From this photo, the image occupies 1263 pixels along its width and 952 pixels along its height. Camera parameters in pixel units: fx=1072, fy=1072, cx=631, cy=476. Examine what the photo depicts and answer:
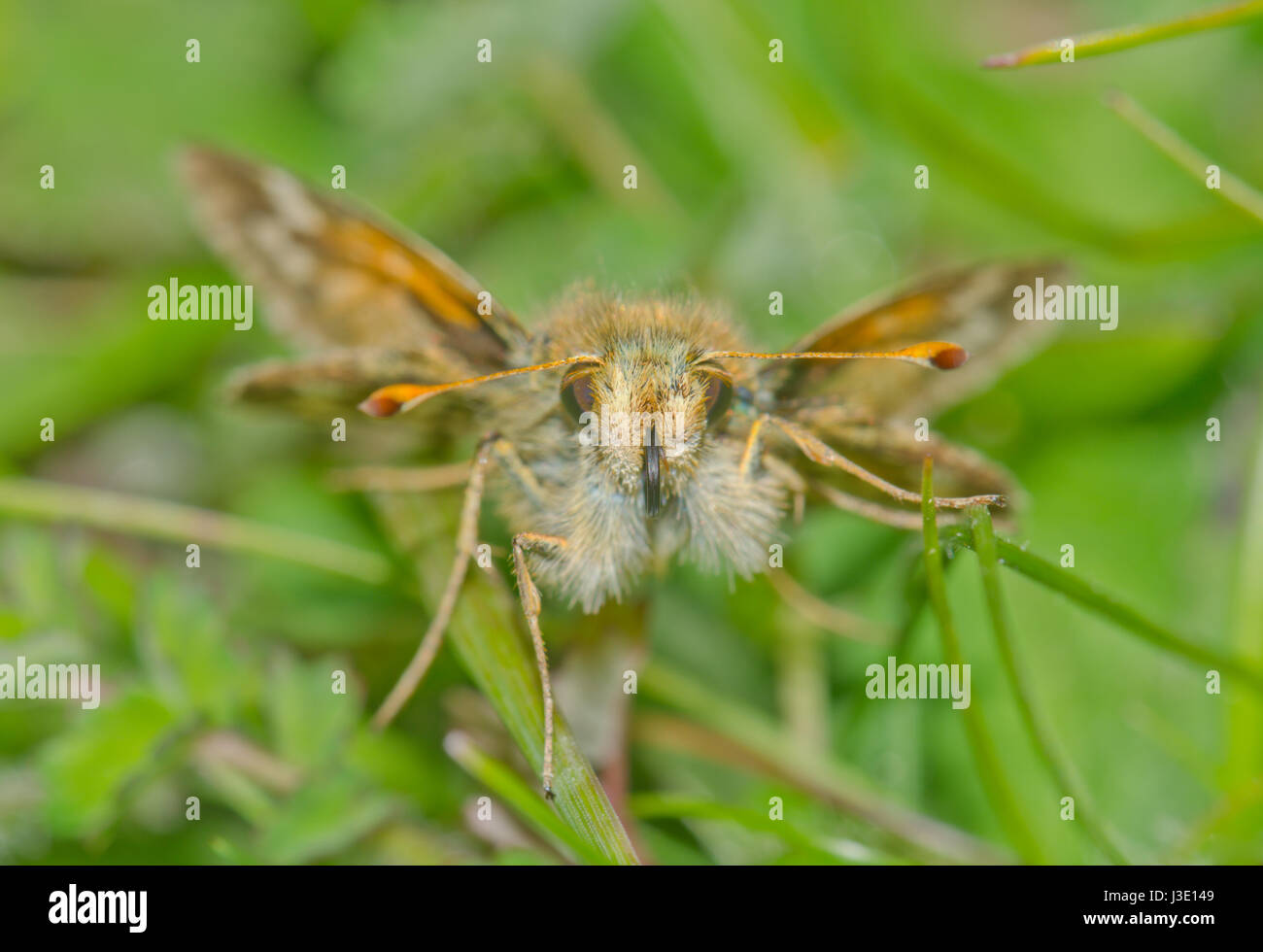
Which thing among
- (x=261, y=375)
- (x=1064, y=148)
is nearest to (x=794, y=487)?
(x=261, y=375)

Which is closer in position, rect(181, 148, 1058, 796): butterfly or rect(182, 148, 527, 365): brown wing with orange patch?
rect(181, 148, 1058, 796): butterfly

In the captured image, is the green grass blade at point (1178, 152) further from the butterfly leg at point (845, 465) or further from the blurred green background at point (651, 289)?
the butterfly leg at point (845, 465)

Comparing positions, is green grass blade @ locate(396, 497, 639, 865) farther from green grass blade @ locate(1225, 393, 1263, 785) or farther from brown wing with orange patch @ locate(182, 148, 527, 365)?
green grass blade @ locate(1225, 393, 1263, 785)

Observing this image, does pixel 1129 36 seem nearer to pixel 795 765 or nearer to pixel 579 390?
pixel 579 390

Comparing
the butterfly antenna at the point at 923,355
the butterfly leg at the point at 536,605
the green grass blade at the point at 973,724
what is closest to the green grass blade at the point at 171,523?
the butterfly leg at the point at 536,605

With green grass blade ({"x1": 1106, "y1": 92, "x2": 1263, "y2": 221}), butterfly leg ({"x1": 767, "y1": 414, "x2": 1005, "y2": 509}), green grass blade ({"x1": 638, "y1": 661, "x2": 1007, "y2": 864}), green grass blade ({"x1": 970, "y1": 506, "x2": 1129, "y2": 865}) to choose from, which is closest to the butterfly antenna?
butterfly leg ({"x1": 767, "y1": 414, "x2": 1005, "y2": 509})

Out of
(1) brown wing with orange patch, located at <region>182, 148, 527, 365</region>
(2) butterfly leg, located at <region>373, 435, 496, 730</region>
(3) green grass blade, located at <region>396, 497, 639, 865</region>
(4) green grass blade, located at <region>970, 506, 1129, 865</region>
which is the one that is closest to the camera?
(4) green grass blade, located at <region>970, 506, 1129, 865</region>
